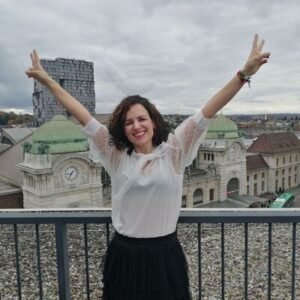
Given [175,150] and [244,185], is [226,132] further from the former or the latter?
[175,150]

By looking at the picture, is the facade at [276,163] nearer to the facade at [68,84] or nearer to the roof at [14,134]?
the facade at [68,84]

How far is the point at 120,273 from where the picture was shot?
7.98ft

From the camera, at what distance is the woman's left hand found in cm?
233

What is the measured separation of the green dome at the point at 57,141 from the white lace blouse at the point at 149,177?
24.0 meters

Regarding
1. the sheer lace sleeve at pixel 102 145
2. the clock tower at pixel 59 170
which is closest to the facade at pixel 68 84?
the clock tower at pixel 59 170

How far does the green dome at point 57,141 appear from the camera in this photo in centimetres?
2617

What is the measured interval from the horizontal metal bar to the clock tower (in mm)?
22781

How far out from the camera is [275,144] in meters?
46.2

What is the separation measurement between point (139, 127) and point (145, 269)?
87 centimetres

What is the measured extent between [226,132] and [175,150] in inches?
1419

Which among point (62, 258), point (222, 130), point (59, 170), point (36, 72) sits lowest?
point (59, 170)

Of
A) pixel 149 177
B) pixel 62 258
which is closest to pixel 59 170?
pixel 62 258

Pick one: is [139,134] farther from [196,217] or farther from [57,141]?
[57,141]

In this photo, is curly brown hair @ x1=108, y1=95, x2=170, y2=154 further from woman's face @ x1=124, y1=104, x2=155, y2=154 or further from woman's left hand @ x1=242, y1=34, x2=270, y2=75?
woman's left hand @ x1=242, y1=34, x2=270, y2=75
